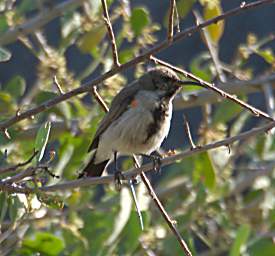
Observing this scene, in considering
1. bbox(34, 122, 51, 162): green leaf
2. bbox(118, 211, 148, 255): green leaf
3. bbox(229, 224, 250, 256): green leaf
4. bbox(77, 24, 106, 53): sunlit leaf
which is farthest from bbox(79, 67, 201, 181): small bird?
bbox(34, 122, 51, 162): green leaf

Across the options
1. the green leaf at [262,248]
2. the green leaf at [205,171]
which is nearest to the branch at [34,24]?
the green leaf at [205,171]

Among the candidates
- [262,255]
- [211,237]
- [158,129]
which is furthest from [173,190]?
[158,129]

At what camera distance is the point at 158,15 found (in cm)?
703

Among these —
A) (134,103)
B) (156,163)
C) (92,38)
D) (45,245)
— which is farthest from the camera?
(92,38)

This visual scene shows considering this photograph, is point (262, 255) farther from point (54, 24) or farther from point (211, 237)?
point (54, 24)

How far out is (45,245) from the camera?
361 centimetres

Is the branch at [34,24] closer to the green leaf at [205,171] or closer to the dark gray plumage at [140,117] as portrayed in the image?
the dark gray plumage at [140,117]

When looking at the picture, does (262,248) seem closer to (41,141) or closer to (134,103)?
Answer: (134,103)

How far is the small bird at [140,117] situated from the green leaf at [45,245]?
32cm

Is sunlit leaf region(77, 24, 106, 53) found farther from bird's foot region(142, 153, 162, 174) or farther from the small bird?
bird's foot region(142, 153, 162, 174)

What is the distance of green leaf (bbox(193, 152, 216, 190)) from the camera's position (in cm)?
425

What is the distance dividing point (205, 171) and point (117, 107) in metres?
0.76

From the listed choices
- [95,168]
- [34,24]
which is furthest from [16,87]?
[95,168]

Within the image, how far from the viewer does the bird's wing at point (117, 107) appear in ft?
12.5
